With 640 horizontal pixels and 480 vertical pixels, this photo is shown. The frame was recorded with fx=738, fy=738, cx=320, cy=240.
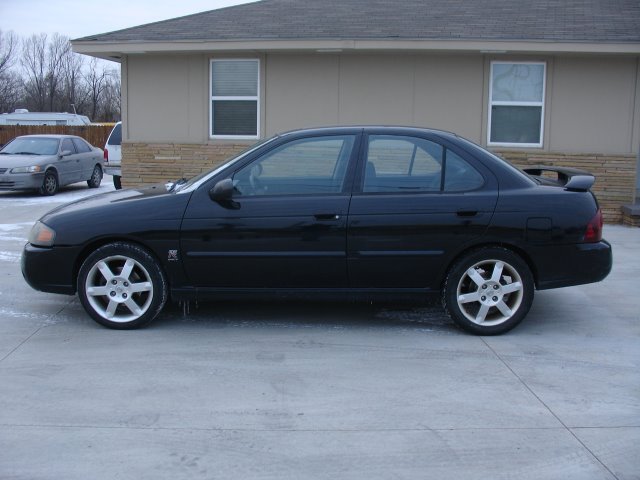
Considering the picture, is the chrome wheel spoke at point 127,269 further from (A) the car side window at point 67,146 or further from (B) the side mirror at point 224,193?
(A) the car side window at point 67,146

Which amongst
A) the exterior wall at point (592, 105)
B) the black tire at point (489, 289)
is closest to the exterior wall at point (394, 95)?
the exterior wall at point (592, 105)

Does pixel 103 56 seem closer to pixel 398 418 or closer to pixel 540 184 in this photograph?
pixel 540 184

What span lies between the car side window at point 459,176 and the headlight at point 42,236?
3.19 meters

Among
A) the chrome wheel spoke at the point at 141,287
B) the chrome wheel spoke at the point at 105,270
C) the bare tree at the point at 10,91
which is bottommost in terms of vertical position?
the chrome wheel spoke at the point at 141,287

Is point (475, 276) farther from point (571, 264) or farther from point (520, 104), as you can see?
point (520, 104)

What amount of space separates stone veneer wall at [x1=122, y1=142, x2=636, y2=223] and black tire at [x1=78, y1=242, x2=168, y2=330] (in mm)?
6762

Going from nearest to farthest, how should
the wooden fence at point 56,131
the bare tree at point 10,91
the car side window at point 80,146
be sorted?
the car side window at point 80,146 → the wooden fence at point 56,131 → the bare tree at point 10,91

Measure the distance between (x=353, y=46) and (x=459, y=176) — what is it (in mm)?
6562

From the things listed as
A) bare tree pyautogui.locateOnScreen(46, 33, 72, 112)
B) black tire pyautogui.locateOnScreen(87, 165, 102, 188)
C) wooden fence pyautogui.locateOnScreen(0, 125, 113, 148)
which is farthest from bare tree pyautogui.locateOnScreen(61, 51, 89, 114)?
black tire pyautogui.locateOnScreen(87, 165, 102, 188)

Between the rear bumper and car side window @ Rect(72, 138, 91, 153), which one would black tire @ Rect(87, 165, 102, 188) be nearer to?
car side window @ Rect(72, 138, 91, 153)

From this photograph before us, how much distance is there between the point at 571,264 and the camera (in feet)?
19.3

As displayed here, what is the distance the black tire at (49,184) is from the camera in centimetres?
1686

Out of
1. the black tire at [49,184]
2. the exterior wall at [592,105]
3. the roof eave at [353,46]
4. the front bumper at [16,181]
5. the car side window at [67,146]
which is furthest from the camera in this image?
the car side window at [67,146]

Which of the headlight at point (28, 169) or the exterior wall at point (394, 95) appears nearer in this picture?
the exterior wall at point (394, 95)
